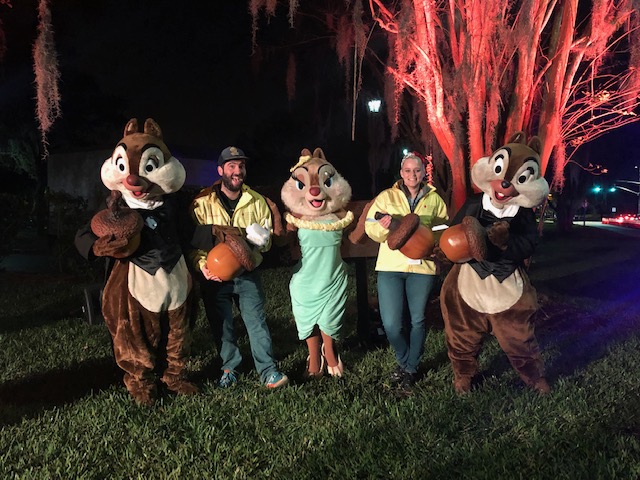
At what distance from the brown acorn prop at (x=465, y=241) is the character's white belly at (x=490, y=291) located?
0.21 metres

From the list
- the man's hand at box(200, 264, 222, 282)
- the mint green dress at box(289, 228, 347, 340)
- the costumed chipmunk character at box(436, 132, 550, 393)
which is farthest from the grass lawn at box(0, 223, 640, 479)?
the man's hand at box(200, 264, 222, 282)

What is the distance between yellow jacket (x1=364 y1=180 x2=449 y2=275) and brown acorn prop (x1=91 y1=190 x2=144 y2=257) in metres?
1.66

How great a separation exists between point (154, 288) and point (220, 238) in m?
0.58

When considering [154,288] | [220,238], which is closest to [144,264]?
[154,288]

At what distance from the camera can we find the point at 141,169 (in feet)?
11.9

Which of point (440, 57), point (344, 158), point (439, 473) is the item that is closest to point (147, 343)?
point (439, 473)

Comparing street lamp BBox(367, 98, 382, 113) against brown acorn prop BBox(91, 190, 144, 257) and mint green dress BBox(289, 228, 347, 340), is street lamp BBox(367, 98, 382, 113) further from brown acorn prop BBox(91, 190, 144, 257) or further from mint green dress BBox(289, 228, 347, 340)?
brown acorn prop BBox(91, 190, 144, 257)

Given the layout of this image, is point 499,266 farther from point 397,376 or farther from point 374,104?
point 374,104

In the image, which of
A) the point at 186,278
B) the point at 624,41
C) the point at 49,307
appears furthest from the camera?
the point at 624,41

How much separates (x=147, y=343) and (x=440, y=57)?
5.12 metres

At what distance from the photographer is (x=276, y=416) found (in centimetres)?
368

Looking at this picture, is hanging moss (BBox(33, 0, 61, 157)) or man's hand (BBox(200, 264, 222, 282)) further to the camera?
hanging moss (BBox(33, 0, 61, 157))

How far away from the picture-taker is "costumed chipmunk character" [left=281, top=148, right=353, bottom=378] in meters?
4.17

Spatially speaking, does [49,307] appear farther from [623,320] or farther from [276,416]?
[623,320]
